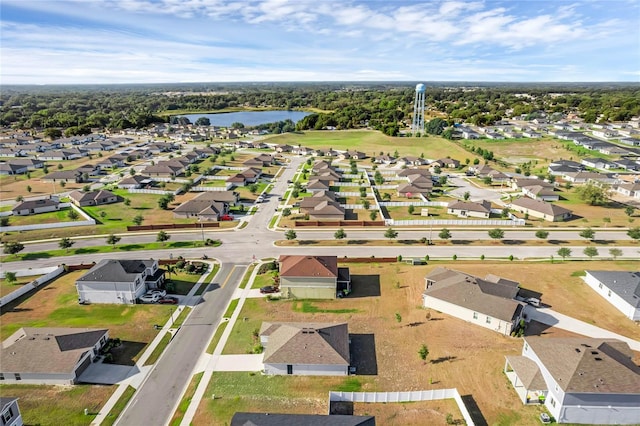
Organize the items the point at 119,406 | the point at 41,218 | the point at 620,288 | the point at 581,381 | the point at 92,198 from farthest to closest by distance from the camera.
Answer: the point at 92,198
the point at 41,218
the point at 620,288
the point at 119,406
the point at 581,381

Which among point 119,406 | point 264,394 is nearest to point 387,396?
point 264,394

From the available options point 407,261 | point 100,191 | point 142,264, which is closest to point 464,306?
point 407,261

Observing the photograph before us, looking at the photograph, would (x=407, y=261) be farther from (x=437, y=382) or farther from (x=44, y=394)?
(x=44, y=394)

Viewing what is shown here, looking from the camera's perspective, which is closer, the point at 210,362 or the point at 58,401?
the point at 58,401

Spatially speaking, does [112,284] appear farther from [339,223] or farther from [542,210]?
[542,210]

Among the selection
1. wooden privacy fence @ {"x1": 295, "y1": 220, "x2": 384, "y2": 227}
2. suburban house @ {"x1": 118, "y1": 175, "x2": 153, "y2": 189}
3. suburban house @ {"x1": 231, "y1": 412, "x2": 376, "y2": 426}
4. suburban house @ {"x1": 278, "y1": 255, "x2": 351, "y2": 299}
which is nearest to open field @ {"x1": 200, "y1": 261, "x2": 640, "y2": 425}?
suburban house @ {"x1": 278, "y1": 255, "x2": 351, "y2": 299}

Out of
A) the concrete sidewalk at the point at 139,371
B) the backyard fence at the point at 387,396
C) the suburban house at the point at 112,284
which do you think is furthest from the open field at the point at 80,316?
the backyard fence at the point at 387,396

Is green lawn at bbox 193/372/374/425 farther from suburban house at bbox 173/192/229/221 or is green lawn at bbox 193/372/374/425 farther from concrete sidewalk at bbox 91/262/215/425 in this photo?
suburban house at bbox 173/192/229/221
